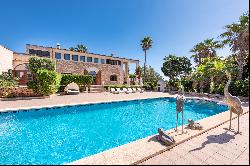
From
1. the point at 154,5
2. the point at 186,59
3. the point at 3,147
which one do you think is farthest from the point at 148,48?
the point at 3,147

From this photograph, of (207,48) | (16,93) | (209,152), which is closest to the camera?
(209,152)

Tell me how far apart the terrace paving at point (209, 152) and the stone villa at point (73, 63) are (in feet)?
88.8

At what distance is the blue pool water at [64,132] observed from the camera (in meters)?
6.80

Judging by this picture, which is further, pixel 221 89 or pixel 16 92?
pixel 221 89

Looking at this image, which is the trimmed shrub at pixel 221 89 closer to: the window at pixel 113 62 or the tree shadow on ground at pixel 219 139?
the tree shadow on ground at pixel 219 139

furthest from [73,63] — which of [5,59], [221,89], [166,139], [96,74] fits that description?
[166,139]

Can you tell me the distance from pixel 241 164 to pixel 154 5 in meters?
19.7

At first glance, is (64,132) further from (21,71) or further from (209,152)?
(21,71)

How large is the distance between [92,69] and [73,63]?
3.86 meters

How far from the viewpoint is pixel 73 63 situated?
3148 centimetres

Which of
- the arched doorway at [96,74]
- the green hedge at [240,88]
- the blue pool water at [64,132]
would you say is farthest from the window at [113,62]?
the green hedge at [240,88]

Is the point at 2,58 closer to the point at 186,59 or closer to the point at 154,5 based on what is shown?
the point at 154,5

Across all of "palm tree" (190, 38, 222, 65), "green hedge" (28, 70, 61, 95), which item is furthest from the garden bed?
"palm tree" (190, 38, 222, 65)

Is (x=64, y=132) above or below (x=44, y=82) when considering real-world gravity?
below
